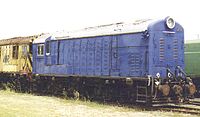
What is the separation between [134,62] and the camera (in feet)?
52.9

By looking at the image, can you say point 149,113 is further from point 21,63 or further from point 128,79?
point 21,63

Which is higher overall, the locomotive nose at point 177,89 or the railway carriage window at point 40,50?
the railway carriage window at point 40,50

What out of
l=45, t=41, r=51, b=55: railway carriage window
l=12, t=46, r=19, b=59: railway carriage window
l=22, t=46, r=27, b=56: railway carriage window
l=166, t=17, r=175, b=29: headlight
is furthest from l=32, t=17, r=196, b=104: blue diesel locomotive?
l=12, t=46, r=19, b=59: railway carriage window

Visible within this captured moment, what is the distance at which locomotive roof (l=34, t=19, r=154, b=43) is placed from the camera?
52.9 ft

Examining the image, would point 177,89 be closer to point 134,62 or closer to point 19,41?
point 134,62

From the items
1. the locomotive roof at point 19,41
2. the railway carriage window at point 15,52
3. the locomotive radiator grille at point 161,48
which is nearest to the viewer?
the locomotive radiator grille at point 161,48

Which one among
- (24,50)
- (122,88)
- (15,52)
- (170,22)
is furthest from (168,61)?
(15,52)

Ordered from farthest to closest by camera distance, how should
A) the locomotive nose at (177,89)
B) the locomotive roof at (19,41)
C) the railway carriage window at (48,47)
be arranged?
the locomotive roof at (19,41) < the railway carriage window at (48,47) < the locomotive nose at (177,89)

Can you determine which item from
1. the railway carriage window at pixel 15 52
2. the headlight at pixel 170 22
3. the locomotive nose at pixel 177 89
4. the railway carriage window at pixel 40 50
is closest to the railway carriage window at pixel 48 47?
the railway carriage window at pixel 40 50

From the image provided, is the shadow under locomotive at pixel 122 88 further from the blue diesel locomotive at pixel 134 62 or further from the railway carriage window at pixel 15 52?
the railway carriage window at pixel 15 52

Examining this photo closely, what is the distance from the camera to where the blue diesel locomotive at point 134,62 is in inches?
612

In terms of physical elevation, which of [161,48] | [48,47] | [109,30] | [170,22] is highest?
[170,22]

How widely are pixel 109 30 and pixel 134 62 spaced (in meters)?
2.36

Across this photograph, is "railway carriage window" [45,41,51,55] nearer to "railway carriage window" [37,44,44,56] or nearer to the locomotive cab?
"railway carriage window" [37,44,44,56]
